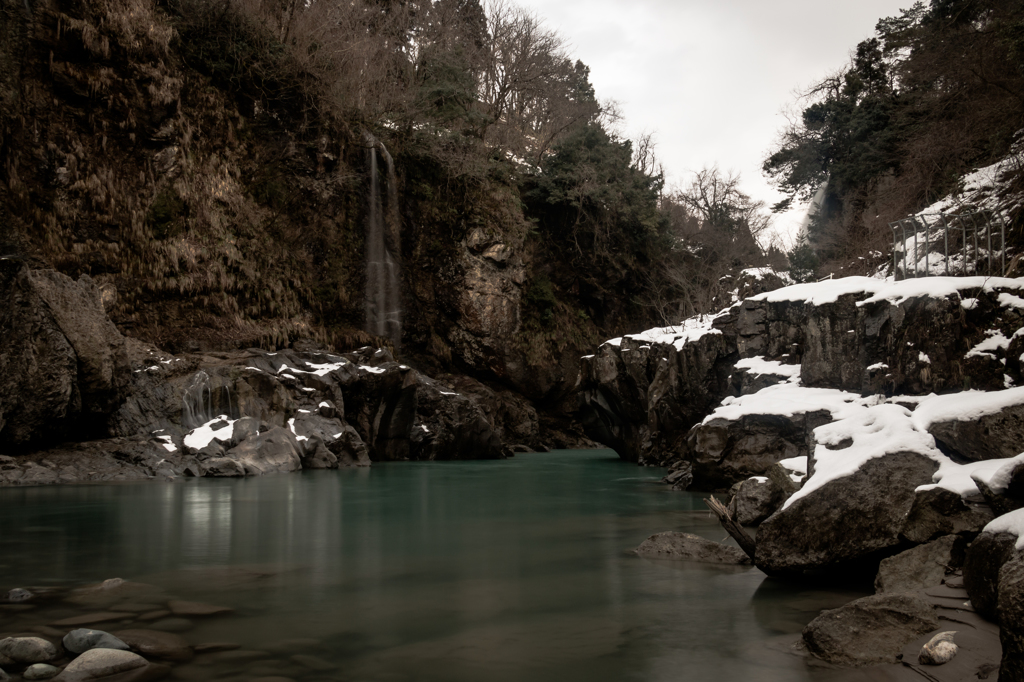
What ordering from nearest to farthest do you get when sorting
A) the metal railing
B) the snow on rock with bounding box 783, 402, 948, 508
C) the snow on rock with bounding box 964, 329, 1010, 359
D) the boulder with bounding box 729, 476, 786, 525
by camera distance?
the snow on rock with bounding box 783, 402, 948, 508, the snow on rock with bounding box 964, 329, 1010, 359, the boulder with bounding box 729, 476, 786, 525, the metal railing

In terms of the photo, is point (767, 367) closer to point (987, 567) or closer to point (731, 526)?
point (731, 526)

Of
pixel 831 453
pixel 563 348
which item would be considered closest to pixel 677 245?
pixel 563 348

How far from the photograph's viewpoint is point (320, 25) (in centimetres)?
2867

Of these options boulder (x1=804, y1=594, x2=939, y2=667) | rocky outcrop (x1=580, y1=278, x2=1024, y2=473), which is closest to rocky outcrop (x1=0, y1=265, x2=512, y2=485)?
rocky outcrop (x1=580, y1=278, x2=1024, y2=473)

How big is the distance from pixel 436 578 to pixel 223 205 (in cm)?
2146

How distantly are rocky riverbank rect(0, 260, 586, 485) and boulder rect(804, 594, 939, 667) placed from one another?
15.1 meters

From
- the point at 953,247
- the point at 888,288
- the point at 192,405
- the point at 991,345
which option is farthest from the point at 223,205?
the point at 991,345

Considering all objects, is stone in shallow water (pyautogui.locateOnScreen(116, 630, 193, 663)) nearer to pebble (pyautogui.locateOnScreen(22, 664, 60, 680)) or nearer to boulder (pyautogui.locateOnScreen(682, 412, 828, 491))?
pebble (pyautogui.locateOnScreen(22, 664, 60, 680))

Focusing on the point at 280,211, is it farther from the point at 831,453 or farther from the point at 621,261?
the point at 831,453

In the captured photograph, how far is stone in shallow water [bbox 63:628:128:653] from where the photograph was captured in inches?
184

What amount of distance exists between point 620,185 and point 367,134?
1331 cm

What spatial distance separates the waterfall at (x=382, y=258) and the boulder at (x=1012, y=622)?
88.2 ft

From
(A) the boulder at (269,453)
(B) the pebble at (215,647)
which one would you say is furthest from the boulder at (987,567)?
(A) the boulder at (269,453)

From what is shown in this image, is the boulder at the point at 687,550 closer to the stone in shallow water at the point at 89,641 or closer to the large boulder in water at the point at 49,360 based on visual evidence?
the stone in shallow water at the point at 89,641
